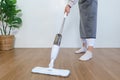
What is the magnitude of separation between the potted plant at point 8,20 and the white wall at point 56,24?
169 mm

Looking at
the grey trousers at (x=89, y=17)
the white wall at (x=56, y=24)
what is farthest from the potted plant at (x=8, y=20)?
the grey trousers at (x=89, y=17)

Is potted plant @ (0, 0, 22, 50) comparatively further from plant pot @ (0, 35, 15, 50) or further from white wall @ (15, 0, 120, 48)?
white wall @ (15, 0, 120, 48)

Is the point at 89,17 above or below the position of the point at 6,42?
above

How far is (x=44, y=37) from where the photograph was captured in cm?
272

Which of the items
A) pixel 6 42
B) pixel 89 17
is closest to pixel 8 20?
pixel 6 42

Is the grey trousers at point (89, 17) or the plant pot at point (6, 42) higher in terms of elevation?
the grey trousers at point (89, 17)

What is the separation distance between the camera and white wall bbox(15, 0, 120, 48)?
2.66m

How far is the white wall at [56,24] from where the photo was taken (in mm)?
2656

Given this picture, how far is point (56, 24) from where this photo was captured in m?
2.68

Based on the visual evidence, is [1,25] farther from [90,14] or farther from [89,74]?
[89,74]

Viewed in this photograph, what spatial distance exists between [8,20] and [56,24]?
A: 68 cm

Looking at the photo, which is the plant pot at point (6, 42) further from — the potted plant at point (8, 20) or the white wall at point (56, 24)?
the white wall at point (56, 24)

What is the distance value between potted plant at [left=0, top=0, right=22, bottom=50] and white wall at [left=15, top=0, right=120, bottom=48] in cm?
17

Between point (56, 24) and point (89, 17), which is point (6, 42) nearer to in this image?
point (56, 24)
